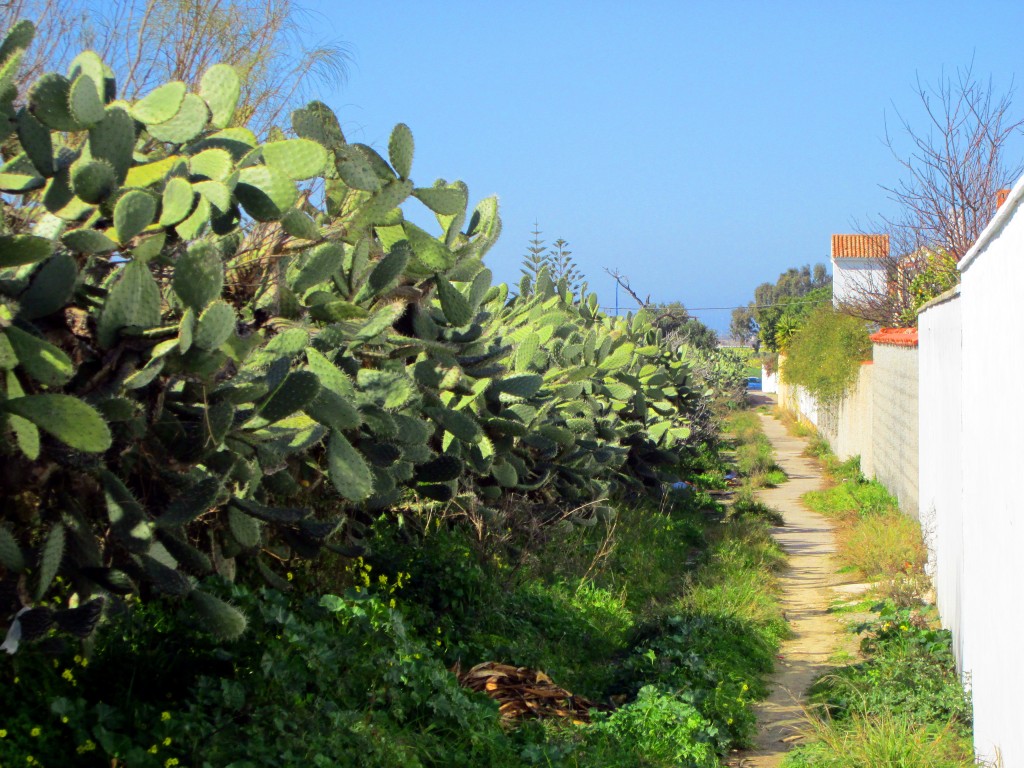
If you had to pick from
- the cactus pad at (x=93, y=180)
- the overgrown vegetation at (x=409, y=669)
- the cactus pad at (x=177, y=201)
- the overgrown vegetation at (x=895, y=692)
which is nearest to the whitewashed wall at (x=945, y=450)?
the overgrown vegetation at (x=895, y=692)

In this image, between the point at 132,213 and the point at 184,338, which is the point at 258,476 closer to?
the point at 184,338

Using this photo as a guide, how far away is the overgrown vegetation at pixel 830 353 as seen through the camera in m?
18.0

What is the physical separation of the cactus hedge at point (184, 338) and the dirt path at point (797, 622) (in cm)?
231

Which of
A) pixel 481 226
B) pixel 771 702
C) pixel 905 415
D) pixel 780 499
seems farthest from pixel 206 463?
pixel 780 499

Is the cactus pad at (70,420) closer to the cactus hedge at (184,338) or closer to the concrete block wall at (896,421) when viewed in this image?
the cactus hedge at (184,338)

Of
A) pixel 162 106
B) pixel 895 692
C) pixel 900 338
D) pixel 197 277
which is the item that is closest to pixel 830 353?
pixel 900 338

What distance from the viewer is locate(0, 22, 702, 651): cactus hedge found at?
11.4 feet

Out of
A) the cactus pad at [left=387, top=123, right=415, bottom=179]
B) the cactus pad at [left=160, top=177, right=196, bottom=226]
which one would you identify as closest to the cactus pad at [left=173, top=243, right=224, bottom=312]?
the cactus pad at [left=160, top=177, right=196, bottom=226]

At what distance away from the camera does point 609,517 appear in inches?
350

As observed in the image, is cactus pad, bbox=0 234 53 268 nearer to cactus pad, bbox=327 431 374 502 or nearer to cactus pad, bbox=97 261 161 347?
cactus pad, bbox=97 261 161 347

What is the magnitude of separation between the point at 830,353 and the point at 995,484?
48.7ft

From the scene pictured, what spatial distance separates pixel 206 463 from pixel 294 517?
476mm

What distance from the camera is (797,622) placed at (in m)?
8.14

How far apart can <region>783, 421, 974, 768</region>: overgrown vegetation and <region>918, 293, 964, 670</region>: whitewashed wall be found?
6.9 inches
